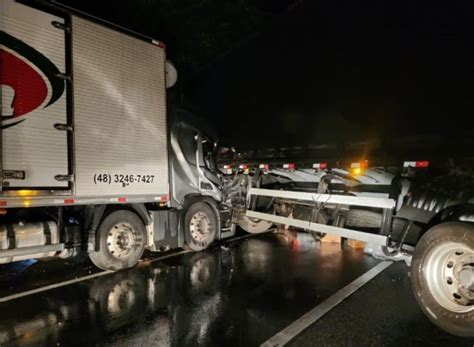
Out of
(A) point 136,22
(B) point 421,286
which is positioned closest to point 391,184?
(B) point 421,286

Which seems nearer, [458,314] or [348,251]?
[458,314]

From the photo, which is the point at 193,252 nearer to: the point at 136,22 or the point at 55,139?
the point at 55,139

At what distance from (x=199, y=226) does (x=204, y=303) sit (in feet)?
9.37

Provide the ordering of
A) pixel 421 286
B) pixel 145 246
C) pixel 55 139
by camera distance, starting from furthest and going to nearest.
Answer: pixel 145 246 < pixel 55 139 < pixel 421 286

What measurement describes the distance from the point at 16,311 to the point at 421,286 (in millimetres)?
4866

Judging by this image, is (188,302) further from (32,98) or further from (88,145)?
(32,98)

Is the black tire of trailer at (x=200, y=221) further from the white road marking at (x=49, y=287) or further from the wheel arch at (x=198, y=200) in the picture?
the white road marking at (x=49, y=287)

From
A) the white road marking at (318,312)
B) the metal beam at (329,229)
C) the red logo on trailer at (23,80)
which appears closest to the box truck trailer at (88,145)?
the red logo on trailer at (23,80)

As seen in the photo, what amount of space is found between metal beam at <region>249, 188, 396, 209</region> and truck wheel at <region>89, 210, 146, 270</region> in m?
2.53

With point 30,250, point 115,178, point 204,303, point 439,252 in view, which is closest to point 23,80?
point 115,178

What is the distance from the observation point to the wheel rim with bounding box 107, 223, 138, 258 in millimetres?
6289

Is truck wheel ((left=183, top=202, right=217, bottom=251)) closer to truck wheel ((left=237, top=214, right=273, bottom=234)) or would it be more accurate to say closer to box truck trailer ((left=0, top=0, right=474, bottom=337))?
box truck trailer ((left=0, top=0, right=474, bottom=337))

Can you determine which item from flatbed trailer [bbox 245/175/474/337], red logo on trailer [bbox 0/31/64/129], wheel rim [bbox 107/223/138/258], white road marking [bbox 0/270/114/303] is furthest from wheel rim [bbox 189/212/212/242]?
red logo on trailer [bbox 0/31/64/129]

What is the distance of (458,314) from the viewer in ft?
12.7
